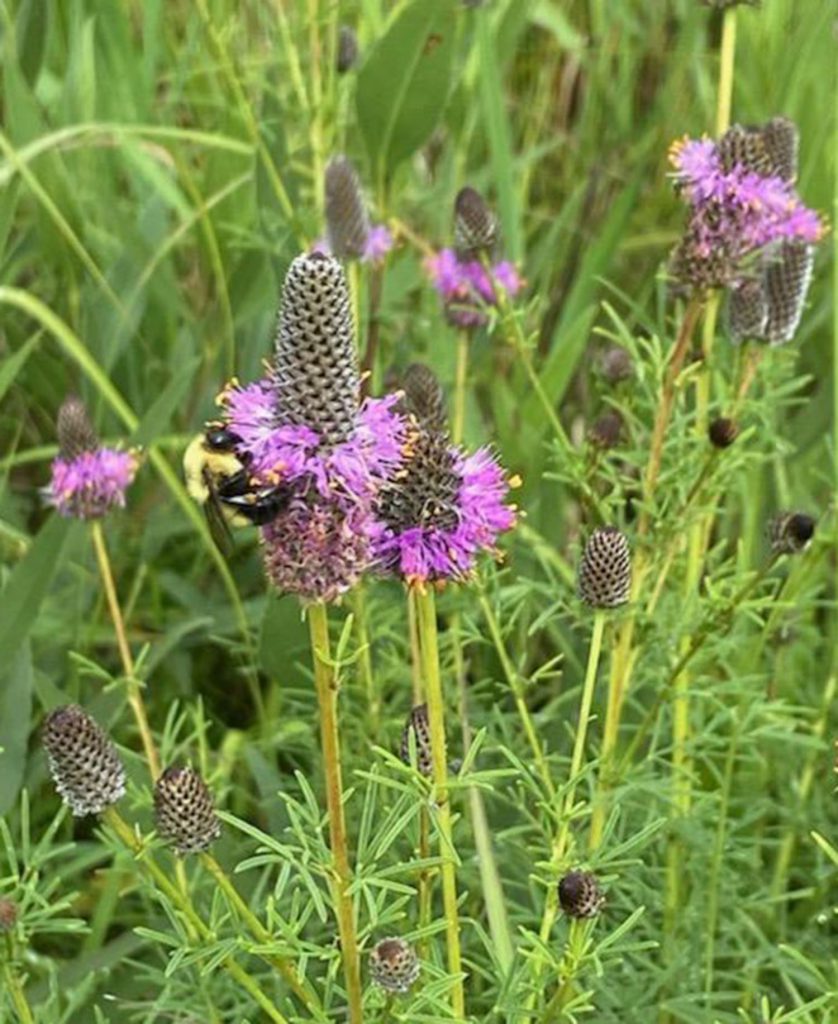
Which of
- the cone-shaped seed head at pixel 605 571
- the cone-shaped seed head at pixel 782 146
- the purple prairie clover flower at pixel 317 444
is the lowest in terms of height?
the purple prairie clover flower at pixel 317 444

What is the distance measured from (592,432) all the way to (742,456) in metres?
0.16

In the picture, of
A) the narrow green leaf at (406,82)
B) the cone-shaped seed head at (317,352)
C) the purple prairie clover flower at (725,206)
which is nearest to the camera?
the cone-shaped seed head at (317,352)

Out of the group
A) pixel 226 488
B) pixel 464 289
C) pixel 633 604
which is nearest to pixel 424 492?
pixel 226 488

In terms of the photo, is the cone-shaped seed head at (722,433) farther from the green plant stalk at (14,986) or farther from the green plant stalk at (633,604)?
the green plant stalk at (14,986)

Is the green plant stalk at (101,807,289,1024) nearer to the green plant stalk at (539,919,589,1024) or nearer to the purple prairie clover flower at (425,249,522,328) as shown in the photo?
the green plant stalk at (539,919,589,1024)

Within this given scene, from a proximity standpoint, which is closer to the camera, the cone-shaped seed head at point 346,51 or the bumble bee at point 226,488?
the bumble bee at point 226,488

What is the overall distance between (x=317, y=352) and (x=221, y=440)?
221 millimetres

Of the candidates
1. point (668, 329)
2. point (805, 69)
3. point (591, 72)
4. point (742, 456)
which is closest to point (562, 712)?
point (742, 456)

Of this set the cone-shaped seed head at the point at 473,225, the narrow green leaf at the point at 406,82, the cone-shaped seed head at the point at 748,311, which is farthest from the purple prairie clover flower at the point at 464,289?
the narrow green leaf at the point at 406,82

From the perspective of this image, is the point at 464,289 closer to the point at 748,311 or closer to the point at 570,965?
the point at 748,311

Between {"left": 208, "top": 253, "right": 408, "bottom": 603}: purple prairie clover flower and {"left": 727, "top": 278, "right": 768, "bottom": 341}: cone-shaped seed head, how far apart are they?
741mm

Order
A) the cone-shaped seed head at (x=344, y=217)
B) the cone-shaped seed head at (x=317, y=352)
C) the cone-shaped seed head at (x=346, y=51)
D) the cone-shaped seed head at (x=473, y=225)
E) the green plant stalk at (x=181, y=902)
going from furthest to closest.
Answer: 1. the cone-shaped seed head at (x=346, y=51)
2. the cone-shaped seed head at (x=344, y=217)
3. the cone-shaped seed head at (x=473, y=225)
4. the green plant stalk at (x=181, y=902)
5. the cone-shaped seed head at (x=317, y=352)

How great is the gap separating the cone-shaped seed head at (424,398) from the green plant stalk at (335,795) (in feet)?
0.70

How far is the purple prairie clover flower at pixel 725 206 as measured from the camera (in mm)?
1418
